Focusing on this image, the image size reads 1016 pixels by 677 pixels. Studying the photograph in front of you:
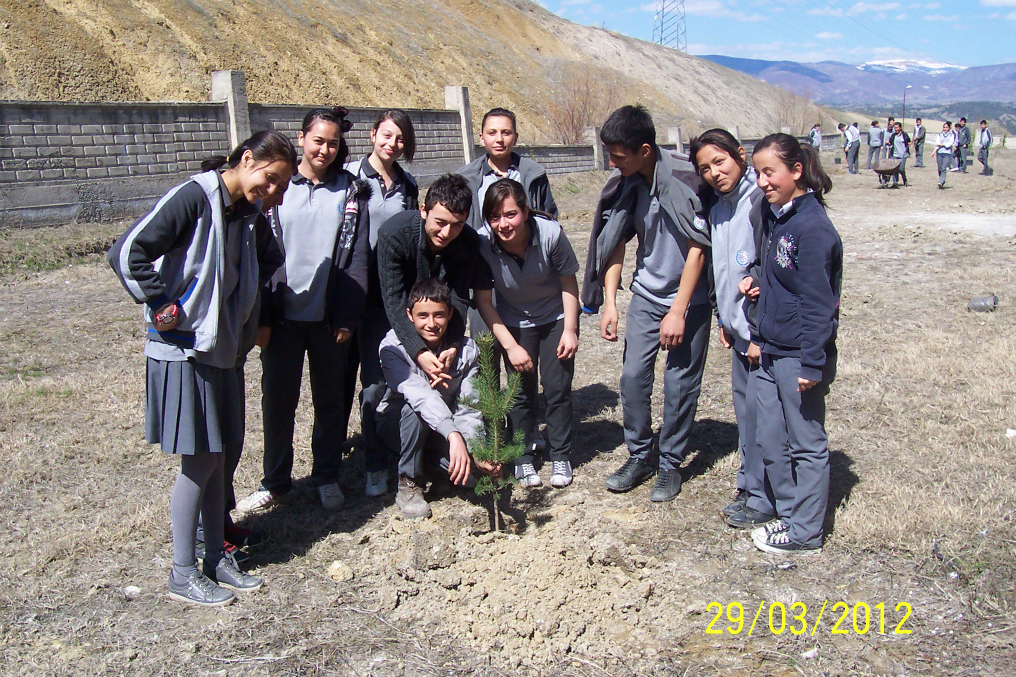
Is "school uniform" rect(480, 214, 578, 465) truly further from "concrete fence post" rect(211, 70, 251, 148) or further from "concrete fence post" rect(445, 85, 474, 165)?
"concrete fence post" rect(445, 85, 474, 165)

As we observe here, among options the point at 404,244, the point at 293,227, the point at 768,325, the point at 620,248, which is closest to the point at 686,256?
the point at 620,248

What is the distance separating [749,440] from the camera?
11.5 feet

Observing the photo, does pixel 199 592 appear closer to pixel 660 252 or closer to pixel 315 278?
pixel 315 278

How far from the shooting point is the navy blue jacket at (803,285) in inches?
113

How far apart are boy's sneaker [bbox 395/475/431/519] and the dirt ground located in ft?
0.19

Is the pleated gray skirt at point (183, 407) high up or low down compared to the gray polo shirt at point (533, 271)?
down

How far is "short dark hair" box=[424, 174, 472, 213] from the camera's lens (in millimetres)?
3215

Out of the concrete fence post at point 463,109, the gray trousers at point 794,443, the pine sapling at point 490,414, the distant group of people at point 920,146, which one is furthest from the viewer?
the distant group of people at point 920,146

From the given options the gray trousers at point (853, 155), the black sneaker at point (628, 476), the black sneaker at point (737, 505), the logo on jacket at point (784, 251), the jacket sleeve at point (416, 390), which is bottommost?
the black sneaker at point (737, 505)

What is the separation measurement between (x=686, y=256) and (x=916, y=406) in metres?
2.23

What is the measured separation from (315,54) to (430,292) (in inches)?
844

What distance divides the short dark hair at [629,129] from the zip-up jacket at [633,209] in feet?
0.47

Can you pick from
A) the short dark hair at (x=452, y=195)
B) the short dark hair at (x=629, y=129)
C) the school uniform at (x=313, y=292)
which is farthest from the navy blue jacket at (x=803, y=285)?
the school uniform at (x=313, y=292)
